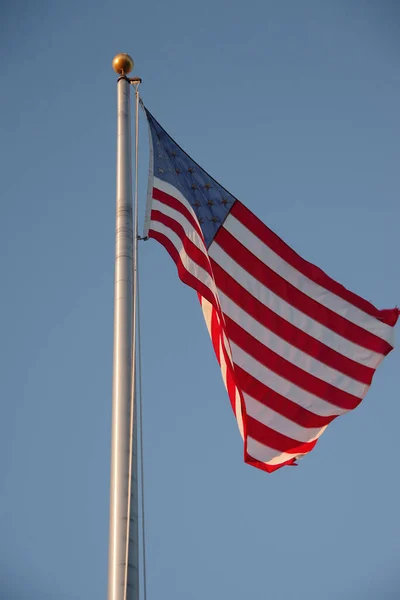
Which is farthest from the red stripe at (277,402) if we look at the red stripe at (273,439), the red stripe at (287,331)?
the red stripe at (287,331)

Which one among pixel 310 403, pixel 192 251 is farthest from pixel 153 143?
pixel 310 403

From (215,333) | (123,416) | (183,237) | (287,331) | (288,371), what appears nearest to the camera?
(123,416)

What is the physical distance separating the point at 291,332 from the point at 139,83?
13.6 feet

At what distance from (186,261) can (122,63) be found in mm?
2960

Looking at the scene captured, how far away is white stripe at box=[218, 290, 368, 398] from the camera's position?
43.6ft

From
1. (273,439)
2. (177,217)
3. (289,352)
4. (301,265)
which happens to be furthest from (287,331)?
(177,217)

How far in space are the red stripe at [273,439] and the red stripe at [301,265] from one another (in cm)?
236

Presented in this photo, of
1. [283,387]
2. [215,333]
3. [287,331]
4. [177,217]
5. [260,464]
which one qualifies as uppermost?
[177,217]

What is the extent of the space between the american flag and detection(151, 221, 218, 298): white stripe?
0.5 inches

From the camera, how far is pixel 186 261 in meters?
12.5

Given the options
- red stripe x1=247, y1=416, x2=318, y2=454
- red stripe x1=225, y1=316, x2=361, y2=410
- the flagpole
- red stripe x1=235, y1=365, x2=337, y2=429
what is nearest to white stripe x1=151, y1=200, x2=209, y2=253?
the flagpole

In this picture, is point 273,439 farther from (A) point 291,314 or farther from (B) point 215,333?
(A) point 291,314

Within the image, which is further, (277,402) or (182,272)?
(277,402)

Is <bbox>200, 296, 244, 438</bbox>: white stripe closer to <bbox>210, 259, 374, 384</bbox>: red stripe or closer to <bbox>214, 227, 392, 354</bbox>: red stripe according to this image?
<bbox>210, 259, 374, 384</bbox>: red stripe
